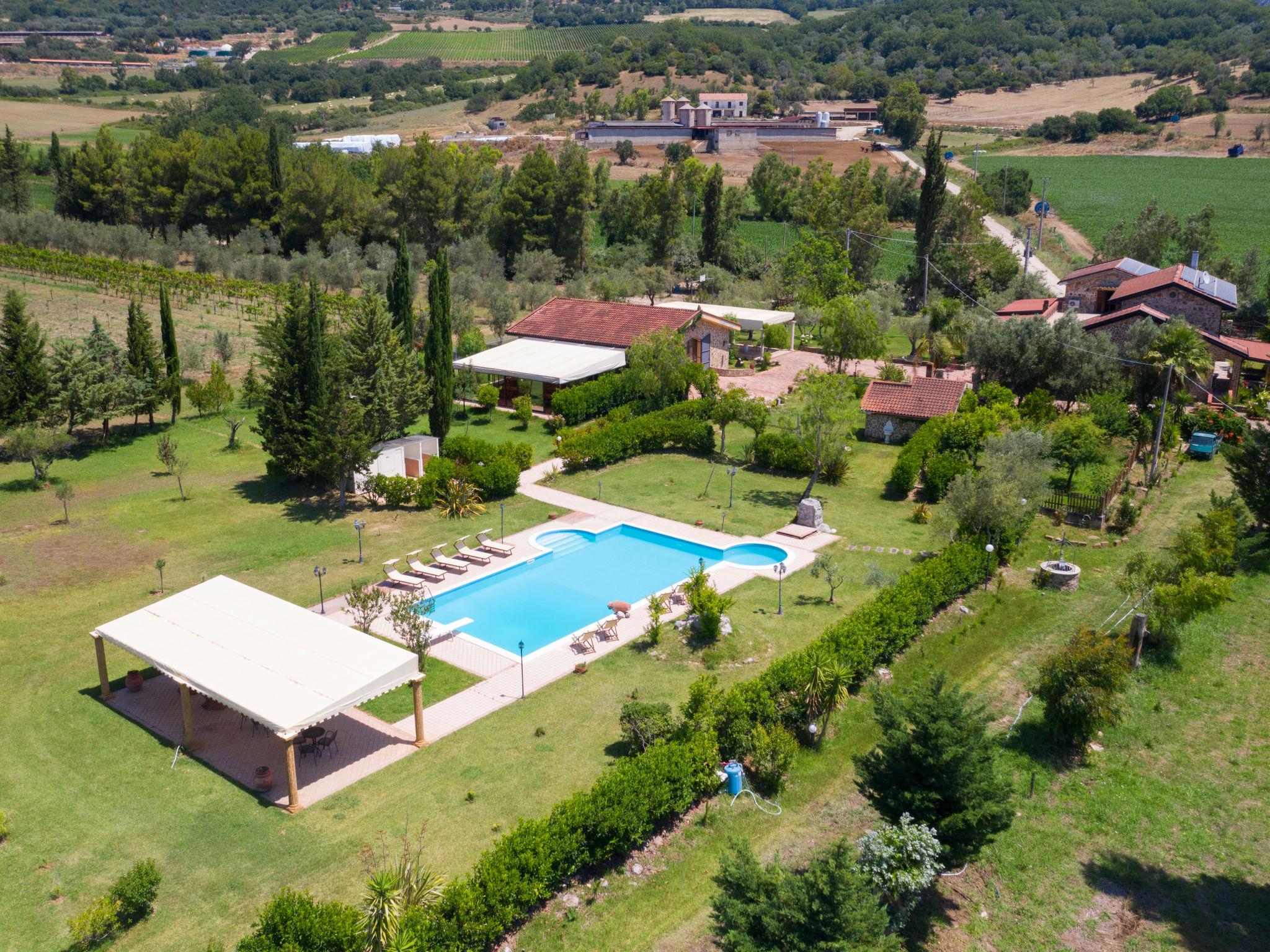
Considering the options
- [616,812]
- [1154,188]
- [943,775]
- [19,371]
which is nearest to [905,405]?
[943,775]

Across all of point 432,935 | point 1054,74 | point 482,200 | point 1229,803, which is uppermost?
point 1054,74

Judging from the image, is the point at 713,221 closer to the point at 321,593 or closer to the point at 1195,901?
the point at 321,593

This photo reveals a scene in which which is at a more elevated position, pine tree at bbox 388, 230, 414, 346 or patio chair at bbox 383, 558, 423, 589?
pine tree at bbox 388, 230, 414, 346

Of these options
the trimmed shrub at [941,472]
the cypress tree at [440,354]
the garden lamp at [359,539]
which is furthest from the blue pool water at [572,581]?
the cypress tree at [440,354]

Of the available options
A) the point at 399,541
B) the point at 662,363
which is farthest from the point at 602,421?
the point at 399,541

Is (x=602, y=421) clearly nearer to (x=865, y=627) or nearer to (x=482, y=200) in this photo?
(x=865, y=627)

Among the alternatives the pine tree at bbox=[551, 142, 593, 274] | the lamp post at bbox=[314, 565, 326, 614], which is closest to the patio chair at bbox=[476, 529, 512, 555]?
the lamp post at bbox=[314, 565, 326, 614]

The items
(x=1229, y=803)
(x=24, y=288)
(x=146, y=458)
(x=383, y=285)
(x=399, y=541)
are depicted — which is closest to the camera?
(x=1229, y=803)

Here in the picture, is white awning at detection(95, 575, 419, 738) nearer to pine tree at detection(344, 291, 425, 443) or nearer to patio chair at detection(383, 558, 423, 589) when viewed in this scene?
patio chair at detection(383, 558, 423, 589)
